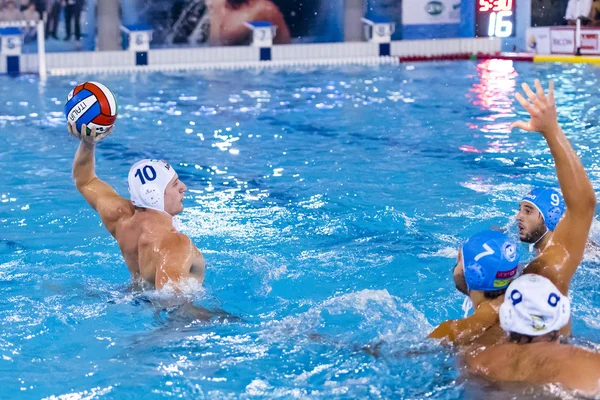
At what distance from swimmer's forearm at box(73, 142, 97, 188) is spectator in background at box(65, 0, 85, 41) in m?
12.4

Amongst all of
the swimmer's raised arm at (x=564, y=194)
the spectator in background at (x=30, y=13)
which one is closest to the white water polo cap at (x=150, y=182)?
the swimmer's raised arm at (x=564, y=194)

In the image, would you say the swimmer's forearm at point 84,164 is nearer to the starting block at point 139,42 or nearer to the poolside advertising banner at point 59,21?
the starting block at point 139,42

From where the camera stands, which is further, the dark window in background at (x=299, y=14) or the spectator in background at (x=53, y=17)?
the dark window in background at (x=299, y=14)

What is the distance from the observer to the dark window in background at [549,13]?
17.2 metres

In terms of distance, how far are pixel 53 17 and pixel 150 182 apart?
12.9 metres

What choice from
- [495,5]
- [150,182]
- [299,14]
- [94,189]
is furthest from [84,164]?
[495,5]

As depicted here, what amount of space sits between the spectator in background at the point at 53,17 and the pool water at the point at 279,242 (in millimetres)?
4764

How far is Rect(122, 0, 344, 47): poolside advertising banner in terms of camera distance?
16297 millimetres

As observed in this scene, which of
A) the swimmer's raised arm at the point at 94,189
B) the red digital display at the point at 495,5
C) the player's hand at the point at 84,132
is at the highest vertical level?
the red digital display at the point at 495,5

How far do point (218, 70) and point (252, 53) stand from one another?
1192 mm

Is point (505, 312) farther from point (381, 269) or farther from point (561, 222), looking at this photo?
point (381, 269)

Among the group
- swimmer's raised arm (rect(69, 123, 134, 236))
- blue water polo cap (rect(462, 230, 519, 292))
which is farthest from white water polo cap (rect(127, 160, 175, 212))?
blue water polo cap (rect(462, 230, 519, 292))

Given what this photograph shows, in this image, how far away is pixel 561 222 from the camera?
10.1 ft

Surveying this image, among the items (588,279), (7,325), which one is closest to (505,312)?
(588,279)
